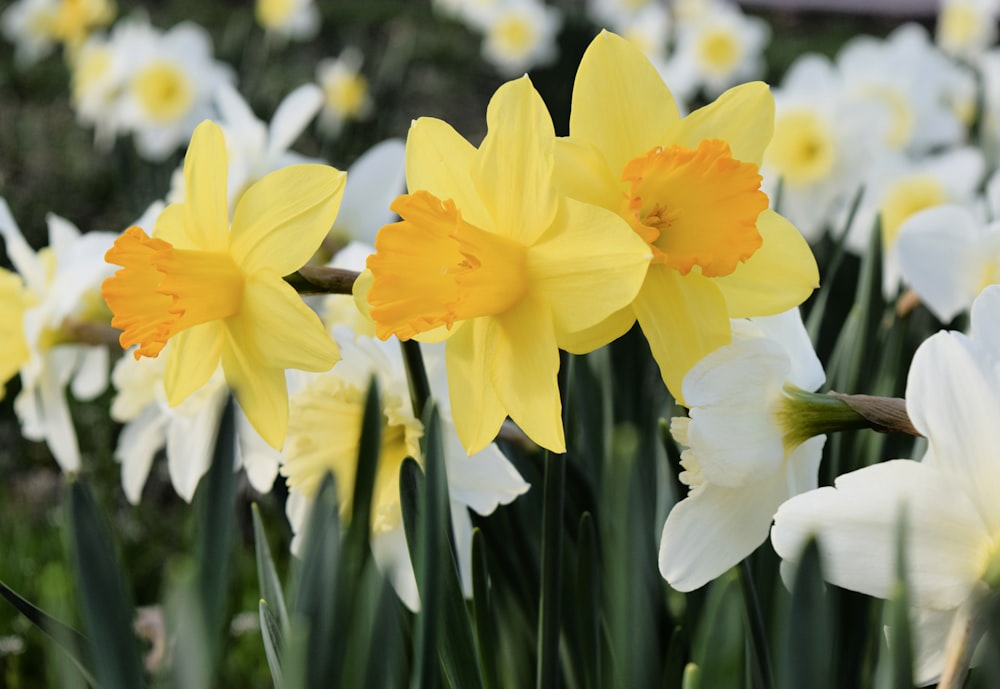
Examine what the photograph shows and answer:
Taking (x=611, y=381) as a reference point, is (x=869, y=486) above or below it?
above

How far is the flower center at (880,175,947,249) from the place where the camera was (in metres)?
1.63

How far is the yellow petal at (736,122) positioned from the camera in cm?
67

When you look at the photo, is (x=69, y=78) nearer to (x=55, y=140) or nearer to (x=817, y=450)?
(x=55, y=140)

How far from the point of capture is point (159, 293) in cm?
68

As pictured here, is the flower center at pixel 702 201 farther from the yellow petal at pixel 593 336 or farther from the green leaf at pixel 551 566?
the green leaf at pixel 551 566

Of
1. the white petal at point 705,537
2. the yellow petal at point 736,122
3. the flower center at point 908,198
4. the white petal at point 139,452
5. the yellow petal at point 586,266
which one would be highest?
the yellow petal at point 736,122

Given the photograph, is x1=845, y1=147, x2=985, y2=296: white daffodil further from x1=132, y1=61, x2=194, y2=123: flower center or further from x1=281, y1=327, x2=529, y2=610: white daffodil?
x1=132, y1=61, x2=194, y2=123: flower center

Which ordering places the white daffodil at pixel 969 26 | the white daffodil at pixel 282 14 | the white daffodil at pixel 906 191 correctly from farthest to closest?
the white daffodil at pixel 282 14, the white daffodil at pixel 969 26, the white daffodil at pixel 906 191

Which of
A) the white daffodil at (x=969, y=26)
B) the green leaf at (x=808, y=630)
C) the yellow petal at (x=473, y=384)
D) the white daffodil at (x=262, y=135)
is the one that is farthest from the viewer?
the white daffodil at (x=969, y=26)

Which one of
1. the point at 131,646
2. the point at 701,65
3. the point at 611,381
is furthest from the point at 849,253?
the point at 701,65

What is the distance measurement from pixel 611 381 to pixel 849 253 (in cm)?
66

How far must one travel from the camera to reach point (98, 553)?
1.95 feet

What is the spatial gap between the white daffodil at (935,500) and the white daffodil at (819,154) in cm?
134

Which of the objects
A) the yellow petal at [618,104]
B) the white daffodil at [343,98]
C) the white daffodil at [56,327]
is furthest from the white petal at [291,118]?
the white daffodil at [343,98]
